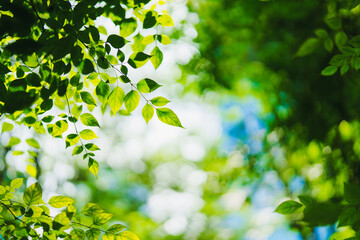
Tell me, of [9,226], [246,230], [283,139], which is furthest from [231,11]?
[246,230]

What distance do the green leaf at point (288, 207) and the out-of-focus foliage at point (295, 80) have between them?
1111mm

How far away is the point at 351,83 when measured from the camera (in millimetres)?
2291

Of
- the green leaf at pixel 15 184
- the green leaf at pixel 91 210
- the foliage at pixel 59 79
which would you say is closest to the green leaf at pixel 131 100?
the foliage at pixel 59 79

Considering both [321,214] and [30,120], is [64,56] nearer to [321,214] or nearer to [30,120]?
[30,120]

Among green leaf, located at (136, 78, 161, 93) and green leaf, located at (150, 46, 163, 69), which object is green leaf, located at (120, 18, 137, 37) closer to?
green leaf, located at (150, 46, 163, 69)

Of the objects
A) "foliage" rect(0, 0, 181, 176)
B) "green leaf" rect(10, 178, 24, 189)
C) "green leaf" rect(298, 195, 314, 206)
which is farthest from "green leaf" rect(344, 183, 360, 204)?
"green leaf" rect(10, 178, 24, 189)

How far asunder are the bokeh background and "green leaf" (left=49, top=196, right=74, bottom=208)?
494 mm

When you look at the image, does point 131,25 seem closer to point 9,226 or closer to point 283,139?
point 9,226

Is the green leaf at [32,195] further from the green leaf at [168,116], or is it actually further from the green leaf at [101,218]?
the green leaf at [168,116]

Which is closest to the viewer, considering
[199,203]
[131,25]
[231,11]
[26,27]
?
[26,27]

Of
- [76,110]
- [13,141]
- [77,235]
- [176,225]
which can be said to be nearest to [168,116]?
[76,110]

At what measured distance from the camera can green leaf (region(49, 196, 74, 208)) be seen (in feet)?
2.96

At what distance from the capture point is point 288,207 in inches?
38.5

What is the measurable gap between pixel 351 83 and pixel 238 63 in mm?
1987
